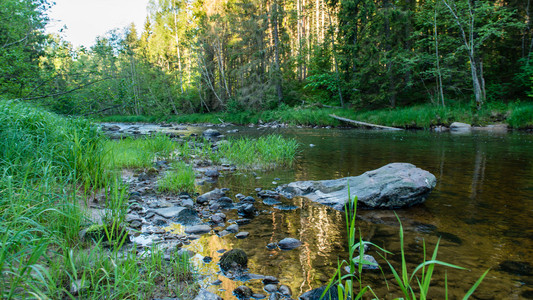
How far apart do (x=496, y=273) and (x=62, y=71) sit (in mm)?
8248

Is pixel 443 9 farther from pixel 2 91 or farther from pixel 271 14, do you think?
pixel 2 91

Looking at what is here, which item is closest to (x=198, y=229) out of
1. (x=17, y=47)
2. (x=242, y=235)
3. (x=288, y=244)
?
(x=242, y=235)

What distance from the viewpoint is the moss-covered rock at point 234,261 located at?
8.79 feet

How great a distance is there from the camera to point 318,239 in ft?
11.0

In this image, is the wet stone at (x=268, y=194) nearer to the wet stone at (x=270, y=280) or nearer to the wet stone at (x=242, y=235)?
the wet stone at (x=242, y=235)

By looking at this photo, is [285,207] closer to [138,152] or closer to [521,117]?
[138,152]

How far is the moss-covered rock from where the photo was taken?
268 cm

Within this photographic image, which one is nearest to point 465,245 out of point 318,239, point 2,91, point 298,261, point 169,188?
point 318,239

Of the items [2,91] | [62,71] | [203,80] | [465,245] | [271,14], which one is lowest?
[465,245]

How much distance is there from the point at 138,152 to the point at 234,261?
579cm

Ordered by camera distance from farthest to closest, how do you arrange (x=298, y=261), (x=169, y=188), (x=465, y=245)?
1. (x=169, y=188)
2. (x=465, y=245)
3. (x=298, y=261)

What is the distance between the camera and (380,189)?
15.0ft

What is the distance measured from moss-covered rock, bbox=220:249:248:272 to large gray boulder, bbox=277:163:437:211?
2.00 meters

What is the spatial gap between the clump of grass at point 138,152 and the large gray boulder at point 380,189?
3648 millimetres
